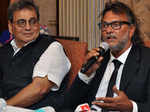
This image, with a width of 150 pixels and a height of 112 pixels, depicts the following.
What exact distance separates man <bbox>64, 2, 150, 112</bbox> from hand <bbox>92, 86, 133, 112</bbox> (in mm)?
61

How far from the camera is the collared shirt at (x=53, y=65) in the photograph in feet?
6.43

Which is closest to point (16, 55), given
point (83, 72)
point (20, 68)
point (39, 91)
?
point (20, 68)

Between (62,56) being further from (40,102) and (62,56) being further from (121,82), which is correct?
(121,82)

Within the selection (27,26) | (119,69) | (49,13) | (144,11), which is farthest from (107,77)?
(49,13)

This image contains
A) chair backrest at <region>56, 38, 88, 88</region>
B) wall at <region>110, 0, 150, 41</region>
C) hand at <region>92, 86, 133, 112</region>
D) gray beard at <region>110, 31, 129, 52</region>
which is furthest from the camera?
wall at <region>110, 0, 150, 41</region>

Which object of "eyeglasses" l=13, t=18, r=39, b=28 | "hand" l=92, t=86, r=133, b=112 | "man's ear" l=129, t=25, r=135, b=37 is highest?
"eyeglasses" l=13, t=18, r=39, b=28

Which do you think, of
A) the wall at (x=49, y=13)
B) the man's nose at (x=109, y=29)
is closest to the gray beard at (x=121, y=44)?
the man's nose at (x=109, y=29)

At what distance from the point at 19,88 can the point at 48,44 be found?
393 millimetres

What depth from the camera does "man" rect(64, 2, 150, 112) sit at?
1.71 m

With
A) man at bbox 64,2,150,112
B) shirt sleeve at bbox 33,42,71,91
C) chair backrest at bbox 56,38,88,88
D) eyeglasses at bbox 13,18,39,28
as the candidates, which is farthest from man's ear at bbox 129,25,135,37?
eyeglasses at bbox 13,18,39,28

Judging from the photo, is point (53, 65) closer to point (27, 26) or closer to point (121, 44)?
point (27, 26)

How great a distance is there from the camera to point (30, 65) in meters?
2.07

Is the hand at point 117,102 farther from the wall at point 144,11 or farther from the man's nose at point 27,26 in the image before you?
the wall at point 144,11

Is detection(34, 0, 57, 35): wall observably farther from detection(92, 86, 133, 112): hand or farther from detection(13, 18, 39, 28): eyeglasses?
detection(92, 86, 133, 112): hand
